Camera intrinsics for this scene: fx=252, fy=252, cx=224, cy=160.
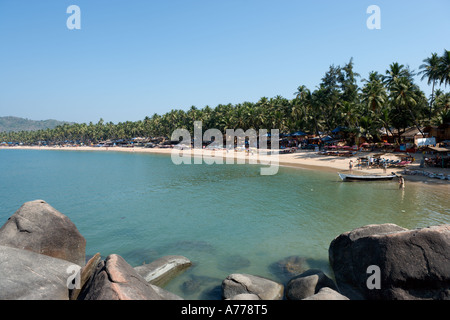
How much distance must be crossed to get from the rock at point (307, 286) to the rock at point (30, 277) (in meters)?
7.55

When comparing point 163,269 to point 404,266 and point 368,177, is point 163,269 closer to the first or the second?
point 404,266

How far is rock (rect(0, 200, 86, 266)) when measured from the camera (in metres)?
9.59

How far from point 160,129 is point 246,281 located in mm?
107051

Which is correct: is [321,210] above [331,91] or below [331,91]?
below

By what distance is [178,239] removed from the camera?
15688 millimetres

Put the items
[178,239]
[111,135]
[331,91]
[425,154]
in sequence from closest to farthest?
[178,239] < [425,154] < [331,91] < [111,135]

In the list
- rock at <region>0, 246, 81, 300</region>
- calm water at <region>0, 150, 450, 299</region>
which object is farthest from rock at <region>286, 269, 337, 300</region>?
rock at <region>0, 246, 81, 300</region>

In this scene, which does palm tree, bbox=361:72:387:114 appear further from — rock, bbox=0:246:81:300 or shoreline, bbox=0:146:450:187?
rock, bbox=0:246:81:300

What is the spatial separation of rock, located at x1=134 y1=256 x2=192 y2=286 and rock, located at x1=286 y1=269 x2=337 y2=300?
16.5 ft

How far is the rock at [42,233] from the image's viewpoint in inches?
378

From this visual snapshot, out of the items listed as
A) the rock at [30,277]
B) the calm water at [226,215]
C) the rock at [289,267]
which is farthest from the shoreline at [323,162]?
the rock at [30,277]

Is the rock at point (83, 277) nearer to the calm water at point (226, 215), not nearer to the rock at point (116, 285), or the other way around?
the rock at point (116, 285)

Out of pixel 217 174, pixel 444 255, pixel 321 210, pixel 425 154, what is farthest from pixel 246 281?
pixel 425 154
